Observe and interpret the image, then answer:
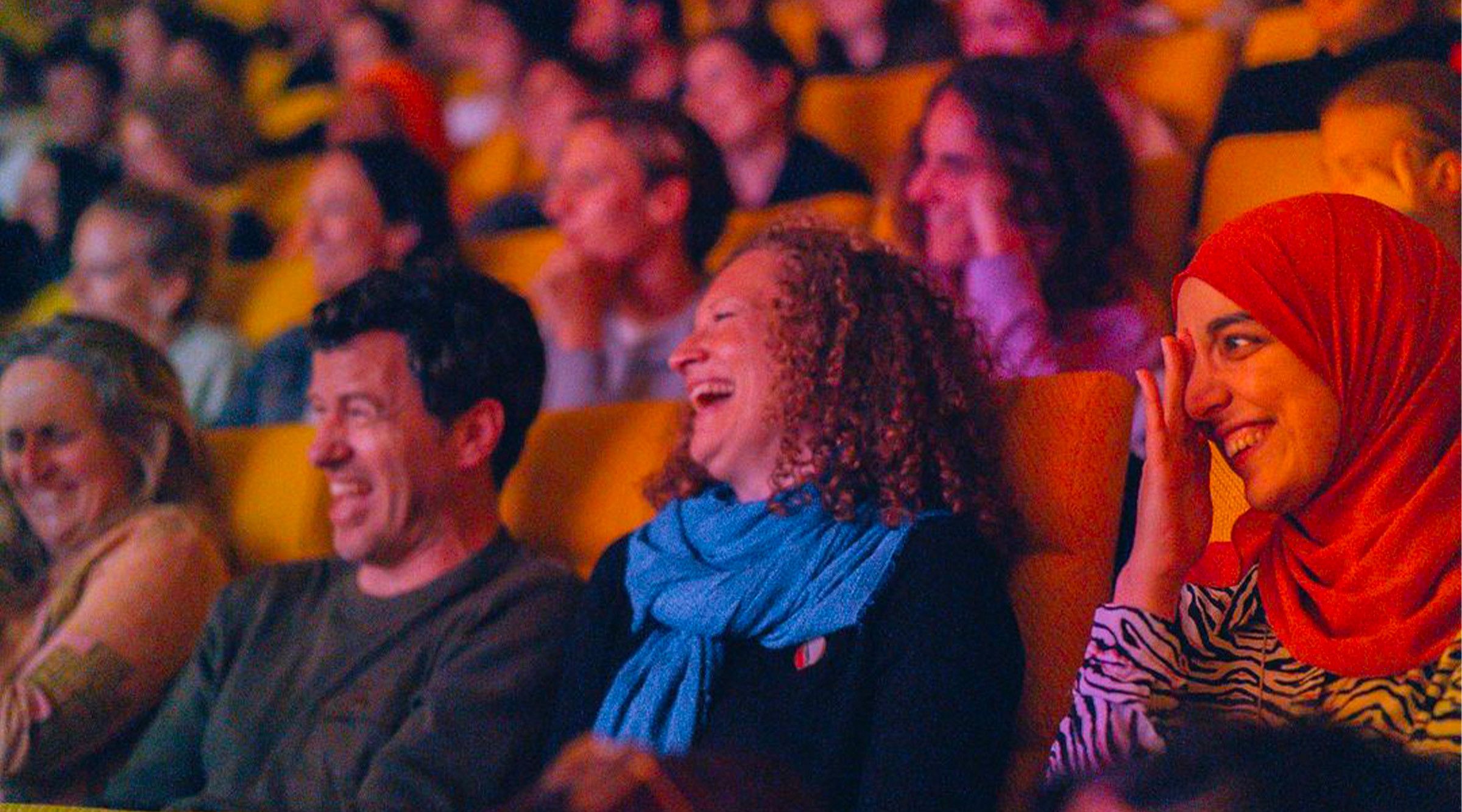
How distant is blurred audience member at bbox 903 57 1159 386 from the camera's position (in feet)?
5.93

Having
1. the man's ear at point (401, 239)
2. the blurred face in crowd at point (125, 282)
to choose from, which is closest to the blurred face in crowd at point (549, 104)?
the man's ear at point (401, 239)

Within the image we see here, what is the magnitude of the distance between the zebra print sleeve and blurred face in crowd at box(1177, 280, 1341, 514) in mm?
130

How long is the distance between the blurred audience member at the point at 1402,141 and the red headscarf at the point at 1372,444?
0.45 feet

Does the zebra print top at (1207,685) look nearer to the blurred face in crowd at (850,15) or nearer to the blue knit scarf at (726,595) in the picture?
the blue knit scarf at (726,595)

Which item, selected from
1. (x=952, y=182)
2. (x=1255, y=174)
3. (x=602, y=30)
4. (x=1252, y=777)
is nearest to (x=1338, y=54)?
(x=1255, y=174)

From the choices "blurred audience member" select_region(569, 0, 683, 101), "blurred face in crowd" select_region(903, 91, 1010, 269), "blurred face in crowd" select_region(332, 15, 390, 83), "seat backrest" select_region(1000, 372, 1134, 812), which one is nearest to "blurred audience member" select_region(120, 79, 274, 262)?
"blurred face in crowd" select_region(332, 15, 390, 83)

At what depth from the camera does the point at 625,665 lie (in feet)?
5.00

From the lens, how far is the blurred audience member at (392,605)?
1.65 meters

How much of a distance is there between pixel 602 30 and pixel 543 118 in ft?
1.08

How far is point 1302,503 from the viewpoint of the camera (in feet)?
4.09

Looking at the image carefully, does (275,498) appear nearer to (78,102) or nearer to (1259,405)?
(1259,405)

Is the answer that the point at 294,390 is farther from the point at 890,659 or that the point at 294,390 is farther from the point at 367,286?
the point at 890,659

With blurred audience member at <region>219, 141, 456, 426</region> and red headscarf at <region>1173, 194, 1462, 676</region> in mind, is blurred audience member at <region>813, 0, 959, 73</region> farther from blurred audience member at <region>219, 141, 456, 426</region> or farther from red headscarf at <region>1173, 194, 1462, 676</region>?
red headscarf at <region>1173, 194, 1462, 676</region>

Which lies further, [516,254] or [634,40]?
[634,40]
